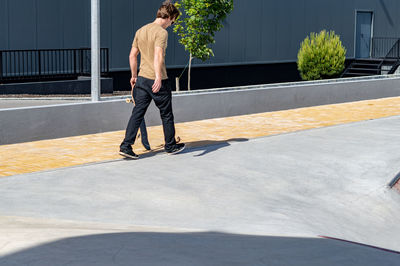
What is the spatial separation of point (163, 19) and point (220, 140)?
2848mm

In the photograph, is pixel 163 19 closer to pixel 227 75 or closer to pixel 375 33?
pixel 227 75

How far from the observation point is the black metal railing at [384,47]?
31.8m

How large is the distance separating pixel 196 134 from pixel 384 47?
2229 cm

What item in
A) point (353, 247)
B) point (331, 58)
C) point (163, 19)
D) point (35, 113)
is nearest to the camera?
point (353, 247)

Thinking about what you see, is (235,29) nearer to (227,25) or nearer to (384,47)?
(227,25)

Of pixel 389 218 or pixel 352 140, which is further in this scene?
pixel 352 140

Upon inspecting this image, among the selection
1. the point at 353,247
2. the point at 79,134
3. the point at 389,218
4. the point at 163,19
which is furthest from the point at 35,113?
the point at 353,247

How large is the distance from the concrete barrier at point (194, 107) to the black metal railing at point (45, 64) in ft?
22.5

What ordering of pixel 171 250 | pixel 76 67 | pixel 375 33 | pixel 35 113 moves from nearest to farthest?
pixel 171 250 → pixel 35 113 → pixel 76 67 → pixel 375 33

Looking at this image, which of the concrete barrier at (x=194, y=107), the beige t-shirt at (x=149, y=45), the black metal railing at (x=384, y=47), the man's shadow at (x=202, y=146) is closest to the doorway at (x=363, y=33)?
the black metal railing at (x=384, y=47)

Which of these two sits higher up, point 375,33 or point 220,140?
point 375,33

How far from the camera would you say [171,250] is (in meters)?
5.33

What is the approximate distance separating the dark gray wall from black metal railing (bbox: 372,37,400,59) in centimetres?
28

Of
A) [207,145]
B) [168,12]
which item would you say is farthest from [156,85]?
[207,145]
